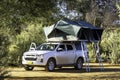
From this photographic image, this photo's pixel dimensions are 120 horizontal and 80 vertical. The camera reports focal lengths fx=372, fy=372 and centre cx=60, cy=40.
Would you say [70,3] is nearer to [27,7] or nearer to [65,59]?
[27,7]

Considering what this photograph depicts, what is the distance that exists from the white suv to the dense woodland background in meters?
1.32

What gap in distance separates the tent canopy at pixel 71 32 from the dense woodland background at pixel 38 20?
22.0 inches

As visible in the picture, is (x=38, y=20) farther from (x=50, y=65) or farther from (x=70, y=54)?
(x=70, y=54)

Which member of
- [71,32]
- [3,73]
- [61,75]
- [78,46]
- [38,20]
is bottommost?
[61,75]

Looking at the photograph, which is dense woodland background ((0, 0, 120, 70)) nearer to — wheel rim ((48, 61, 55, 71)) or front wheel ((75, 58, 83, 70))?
wheel rim ((48, 61, 55, 71))

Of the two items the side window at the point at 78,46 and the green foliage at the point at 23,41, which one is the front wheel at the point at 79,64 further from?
the green foliage at the point at 23,41

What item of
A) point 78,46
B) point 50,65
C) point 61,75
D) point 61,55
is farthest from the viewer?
point 78,46

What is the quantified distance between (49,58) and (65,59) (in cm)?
156

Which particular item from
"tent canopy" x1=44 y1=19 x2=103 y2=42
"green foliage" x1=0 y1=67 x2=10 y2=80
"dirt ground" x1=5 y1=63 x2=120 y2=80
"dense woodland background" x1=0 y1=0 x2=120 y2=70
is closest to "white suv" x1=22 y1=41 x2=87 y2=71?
"tent canopy" x1=44 y1=19 x2=103 y2=42

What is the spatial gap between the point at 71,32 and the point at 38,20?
3013mm

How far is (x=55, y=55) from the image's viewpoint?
2200 cm

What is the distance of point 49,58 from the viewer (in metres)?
21.6

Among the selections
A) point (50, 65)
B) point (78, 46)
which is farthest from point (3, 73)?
point (78, 46)

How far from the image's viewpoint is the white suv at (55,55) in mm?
21469
